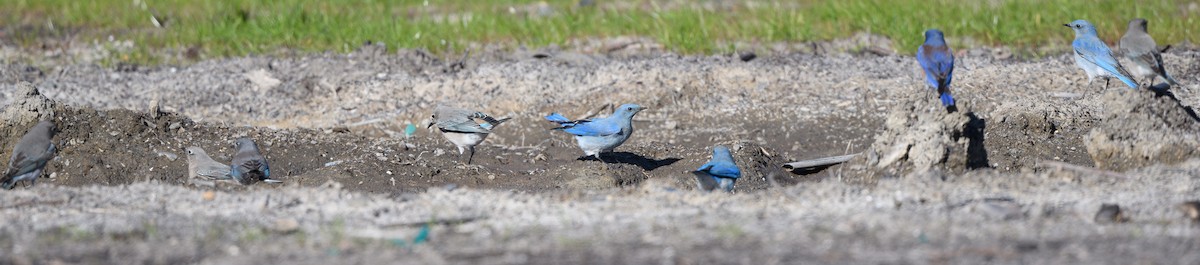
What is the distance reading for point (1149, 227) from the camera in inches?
192

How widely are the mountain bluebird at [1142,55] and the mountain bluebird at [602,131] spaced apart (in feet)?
9.98

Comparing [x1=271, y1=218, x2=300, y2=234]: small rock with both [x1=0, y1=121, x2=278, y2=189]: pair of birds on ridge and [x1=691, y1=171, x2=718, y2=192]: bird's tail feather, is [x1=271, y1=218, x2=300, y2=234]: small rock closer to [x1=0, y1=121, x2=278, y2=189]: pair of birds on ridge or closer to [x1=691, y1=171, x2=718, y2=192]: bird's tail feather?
[x1=0, y1=121, x2=278, y2=189]: pair of birds on ridge

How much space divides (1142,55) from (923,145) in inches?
106

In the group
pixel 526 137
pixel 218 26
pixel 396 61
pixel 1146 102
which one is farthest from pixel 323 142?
pixel 1146 102

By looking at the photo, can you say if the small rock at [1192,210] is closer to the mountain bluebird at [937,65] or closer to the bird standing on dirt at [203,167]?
the mountain bluebird at [937,65]

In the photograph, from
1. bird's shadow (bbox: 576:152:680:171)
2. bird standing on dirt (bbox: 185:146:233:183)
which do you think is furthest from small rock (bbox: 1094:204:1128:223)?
bird standing on dirt (bbox: 185:146:233:183)

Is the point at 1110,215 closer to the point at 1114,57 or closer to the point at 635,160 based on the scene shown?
the point at 635,160

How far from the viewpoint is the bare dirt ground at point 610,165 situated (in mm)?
4648

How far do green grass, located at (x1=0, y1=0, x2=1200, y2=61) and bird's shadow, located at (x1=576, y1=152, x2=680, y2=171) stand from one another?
233cm

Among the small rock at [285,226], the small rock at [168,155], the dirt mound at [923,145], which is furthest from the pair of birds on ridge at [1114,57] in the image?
the small rock at [168,155]

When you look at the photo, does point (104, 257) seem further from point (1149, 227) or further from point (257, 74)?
point (257, 74)

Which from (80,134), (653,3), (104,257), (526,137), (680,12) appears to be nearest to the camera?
(104,257)

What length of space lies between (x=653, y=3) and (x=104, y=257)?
8.81m

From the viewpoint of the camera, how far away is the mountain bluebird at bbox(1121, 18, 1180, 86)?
27.6ft
